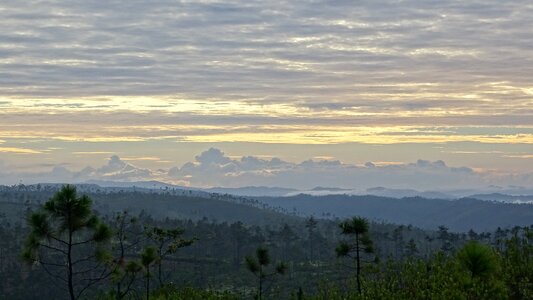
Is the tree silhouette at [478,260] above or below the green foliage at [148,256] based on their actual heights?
above

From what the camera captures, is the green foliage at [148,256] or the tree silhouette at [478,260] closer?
the tree silhouette at [478,260]

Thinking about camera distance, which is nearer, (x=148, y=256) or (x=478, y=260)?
(x=478, y=260)

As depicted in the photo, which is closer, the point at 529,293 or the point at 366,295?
the point at 529,293

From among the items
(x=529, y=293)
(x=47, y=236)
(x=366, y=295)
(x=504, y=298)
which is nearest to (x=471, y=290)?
(x=504, y=298)

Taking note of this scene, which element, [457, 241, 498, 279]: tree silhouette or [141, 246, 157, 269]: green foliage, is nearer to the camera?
[457, 241, 498, 279]: tree silhouette

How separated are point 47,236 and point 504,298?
35.6m

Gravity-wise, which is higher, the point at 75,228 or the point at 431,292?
the point at 75,228

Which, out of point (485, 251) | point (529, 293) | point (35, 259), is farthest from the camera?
point (529, 293)


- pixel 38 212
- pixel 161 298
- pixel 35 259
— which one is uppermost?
pixel 38 212

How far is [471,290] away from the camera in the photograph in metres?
55.8

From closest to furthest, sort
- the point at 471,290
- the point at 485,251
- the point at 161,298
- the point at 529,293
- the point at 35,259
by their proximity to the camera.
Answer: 1. the point at 35,259
2. the point at 485,251
3. the point at 471,290
4. the point at 529,293
5. the point at 161,298

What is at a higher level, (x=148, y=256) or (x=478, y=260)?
(x=478, y=260)

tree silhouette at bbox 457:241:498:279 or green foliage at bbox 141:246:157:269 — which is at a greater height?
tree silhouette at bbox 457:241:498:279

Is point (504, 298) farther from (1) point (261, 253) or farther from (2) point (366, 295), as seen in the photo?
(1) point (261, 253)
